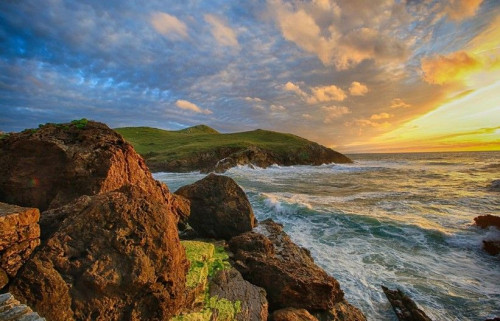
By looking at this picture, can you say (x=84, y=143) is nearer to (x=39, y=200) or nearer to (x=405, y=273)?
(x=39, y=200)

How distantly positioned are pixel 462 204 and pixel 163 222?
2096cm

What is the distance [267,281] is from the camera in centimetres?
641

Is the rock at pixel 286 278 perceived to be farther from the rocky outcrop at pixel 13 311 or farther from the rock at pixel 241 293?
the rocky outcrop at pixel 13 311

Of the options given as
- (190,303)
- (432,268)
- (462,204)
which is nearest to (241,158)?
(462,204)

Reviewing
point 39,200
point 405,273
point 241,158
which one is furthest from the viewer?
point 241,158

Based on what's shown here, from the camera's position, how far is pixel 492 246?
424 inches

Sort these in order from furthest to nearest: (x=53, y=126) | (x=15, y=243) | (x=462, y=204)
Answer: (x=462, y=204)
(x=53, y=126)
(x=15, y=243)

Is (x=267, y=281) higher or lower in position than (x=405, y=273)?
higher

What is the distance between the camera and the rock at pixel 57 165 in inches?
277

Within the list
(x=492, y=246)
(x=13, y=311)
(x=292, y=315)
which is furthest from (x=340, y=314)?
(x=492, y=246)

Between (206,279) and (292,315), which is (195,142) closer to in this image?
(206,279)

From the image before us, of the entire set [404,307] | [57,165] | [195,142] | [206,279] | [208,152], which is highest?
[195,142]

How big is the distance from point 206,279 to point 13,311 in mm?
3395

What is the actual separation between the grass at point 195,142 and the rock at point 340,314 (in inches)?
1884
